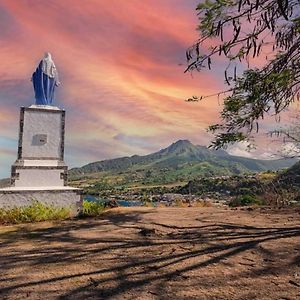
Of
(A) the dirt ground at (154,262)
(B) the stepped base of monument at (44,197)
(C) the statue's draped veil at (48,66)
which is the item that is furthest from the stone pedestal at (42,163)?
(A) the dirt ground at (154,262)

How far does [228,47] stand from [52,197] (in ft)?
32.6

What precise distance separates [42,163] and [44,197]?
7.82 ft

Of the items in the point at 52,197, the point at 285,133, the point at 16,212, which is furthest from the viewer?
the point at 52,197

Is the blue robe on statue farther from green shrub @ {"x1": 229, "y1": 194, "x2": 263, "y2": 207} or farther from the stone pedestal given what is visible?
green shrub @ {"x1": 229, "y1": 194, "x2": 263, "y2": 207}

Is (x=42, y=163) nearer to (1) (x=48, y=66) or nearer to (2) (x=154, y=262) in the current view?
(1) (x=48, y=66)

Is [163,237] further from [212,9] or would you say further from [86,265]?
[212,9]

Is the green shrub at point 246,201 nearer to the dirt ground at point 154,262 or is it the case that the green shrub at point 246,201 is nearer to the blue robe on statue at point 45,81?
the dirt ground at point 154,262

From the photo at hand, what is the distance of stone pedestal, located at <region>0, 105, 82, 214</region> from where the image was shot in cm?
1426

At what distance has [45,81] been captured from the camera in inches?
701

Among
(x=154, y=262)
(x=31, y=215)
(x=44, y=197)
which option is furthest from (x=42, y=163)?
(x=154, y=262)

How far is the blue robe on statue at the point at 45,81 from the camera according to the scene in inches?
676

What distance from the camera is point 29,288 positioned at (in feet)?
15.5

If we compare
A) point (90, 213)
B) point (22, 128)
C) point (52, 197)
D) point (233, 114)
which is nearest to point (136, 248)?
point (233, 114)

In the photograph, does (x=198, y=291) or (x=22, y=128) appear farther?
(x=22, y=128)
